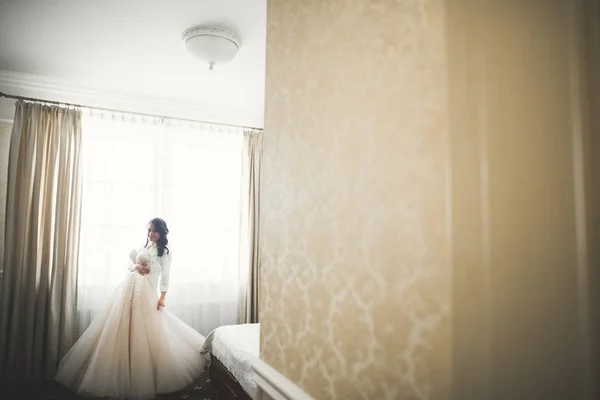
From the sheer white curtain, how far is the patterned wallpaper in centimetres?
348

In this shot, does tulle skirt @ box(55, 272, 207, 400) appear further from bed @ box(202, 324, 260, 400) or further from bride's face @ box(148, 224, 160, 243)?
bride's face @ box(148, 224, 160, 243)

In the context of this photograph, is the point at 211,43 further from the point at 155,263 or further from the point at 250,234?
the point at 250,234

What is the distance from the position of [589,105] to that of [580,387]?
42 cm

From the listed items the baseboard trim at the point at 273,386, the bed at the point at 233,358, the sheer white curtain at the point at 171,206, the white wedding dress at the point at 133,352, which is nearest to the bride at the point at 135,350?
the white wedding dress at the point at 133,352

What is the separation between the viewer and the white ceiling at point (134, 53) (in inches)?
108

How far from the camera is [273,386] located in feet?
4.10

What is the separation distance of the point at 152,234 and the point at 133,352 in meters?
1.24

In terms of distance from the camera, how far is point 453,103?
694mm

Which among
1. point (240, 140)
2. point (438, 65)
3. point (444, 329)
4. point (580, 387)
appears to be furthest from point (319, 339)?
point (240, 140)

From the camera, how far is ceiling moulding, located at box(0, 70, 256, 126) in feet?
12.9

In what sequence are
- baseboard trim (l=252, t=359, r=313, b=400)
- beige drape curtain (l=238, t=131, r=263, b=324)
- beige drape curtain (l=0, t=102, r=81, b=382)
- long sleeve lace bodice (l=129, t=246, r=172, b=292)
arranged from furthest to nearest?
beige drape curtain (l=238, t=131, r=263, b=324) → long sleeve lace bodice (l=129, t=246, r=172, b=292) → beige drape curtain (l=0, t=102, r=81, b=382) → baseboard trim (l=252, t=359, r=313, b=400)

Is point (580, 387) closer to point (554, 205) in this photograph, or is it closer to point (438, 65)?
point (554, 205)

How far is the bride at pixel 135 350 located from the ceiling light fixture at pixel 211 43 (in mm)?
2111

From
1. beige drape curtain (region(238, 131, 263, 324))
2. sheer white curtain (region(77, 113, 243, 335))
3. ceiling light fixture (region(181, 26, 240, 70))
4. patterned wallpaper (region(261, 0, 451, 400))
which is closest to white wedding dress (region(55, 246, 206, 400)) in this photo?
sheer white curtain (region(77, 113, 243, 335))
